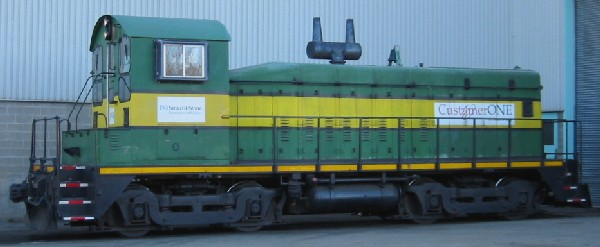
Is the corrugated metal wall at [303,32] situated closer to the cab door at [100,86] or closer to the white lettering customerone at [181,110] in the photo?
the cab door at [100,86]

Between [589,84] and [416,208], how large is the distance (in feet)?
25.2

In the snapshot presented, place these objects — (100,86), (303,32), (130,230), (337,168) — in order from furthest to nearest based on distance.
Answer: (303,32) → (337,168) → (100,86) → (130,230)

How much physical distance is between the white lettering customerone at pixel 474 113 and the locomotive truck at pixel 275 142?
28 millimetres

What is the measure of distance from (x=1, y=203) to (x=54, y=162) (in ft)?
15.6

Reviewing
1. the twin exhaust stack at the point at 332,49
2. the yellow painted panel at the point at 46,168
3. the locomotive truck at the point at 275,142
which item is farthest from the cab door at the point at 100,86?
the twin exhaust stack at the point at 332,49

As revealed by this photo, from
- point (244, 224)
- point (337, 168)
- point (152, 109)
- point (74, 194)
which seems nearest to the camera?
point (74, 194)

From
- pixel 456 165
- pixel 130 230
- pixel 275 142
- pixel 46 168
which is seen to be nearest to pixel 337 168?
pixel 275 142

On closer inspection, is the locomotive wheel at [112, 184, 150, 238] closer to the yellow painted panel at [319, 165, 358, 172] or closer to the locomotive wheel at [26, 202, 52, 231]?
the locomotive wheel at [26, 202, 52, 231]

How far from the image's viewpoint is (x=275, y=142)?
15.8 m

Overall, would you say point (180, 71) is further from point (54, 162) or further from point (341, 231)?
point (341, 231)

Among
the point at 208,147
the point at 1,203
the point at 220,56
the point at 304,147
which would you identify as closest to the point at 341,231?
the point at 304,147

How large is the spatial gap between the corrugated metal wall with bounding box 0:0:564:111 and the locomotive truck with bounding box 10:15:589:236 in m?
1.61

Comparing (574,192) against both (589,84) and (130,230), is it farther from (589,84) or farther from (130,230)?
(130,230)

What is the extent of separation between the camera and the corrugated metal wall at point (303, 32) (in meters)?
18.3
